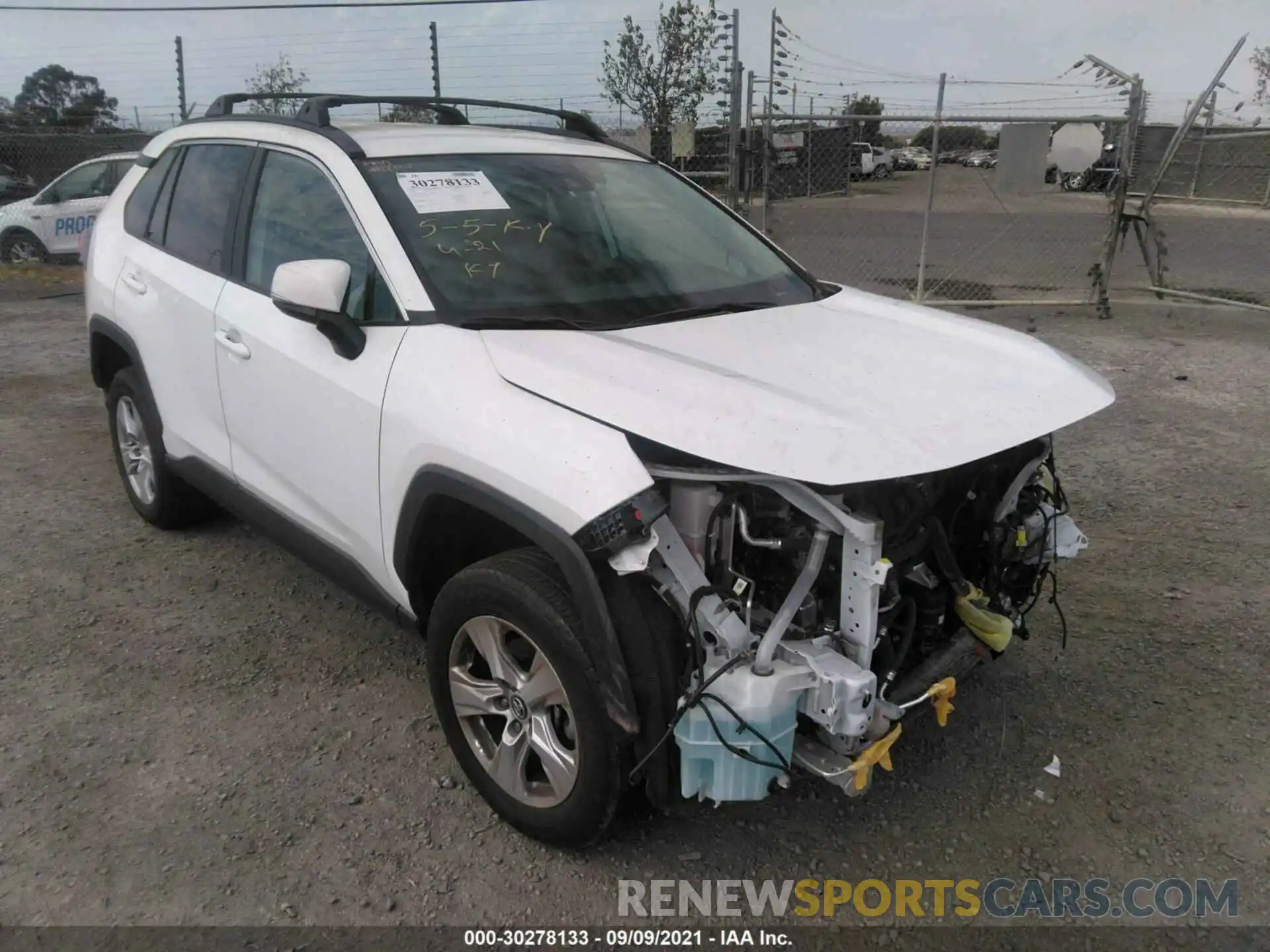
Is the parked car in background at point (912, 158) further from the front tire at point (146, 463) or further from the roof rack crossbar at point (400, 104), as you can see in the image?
the front tire at point (146, 463)

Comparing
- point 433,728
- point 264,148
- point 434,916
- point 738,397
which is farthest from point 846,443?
point 264,148

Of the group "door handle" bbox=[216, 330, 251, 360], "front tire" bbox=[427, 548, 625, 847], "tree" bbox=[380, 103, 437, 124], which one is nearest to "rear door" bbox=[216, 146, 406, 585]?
"door handle" bbox=[216, 330, 251, 360]

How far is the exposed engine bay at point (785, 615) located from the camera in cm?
225

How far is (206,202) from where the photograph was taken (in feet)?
12.8

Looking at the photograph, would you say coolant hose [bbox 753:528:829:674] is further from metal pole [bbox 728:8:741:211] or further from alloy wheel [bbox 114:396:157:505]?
metal pole [bbox 728:8:741:211]

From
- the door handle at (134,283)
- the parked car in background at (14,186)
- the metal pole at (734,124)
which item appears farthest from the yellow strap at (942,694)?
the parked car in background at (14,186)

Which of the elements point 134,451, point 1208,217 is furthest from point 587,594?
point 1208,217

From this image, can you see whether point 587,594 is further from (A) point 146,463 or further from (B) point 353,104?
(A) point 146,463

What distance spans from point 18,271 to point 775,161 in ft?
31.2

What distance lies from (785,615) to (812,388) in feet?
1.97

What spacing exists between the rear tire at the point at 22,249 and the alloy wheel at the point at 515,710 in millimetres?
12933

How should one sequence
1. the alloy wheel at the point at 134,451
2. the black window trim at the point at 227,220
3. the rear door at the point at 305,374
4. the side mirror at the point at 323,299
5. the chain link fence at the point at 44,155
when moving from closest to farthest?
the side mirror at the point at 323,299 < the rear door at the point at 305,374 < the black window trim at the point at 227,220 < the alloy wheel at the point at 134,451 < the chain link fence at the point at 44,155

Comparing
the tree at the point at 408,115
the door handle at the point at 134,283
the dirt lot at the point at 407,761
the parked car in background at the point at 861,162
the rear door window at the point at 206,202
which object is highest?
the tree at the point at 408,115

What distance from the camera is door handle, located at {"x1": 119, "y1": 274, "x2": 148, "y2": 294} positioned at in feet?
13.5
